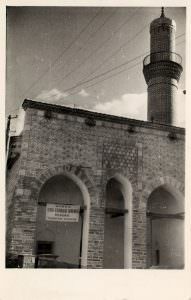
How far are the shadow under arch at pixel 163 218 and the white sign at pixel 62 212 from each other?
1.87 metres

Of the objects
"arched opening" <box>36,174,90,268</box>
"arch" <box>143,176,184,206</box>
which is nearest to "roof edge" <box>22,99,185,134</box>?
"arch" <box>143,176,184,206</box>

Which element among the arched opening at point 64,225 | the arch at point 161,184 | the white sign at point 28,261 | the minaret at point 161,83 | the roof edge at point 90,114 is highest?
the minaret at point 161,83

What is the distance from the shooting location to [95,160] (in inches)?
376

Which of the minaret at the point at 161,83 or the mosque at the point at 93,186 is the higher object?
the minaret at the point at 161,83

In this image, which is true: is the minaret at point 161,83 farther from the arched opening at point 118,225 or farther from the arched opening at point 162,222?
the arched opening at point 118,225

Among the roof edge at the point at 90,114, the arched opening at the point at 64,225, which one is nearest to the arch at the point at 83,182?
the arched opening at the point at 64,225

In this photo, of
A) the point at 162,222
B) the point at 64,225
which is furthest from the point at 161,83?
the point at 64,225

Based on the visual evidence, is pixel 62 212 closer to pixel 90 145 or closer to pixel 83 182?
pixel 83 182

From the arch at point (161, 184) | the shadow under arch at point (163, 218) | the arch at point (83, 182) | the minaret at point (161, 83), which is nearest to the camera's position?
the arch at point (83, 182)

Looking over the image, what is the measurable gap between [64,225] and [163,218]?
7.91ft

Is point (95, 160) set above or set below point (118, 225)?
above

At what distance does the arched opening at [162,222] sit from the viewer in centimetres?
992
